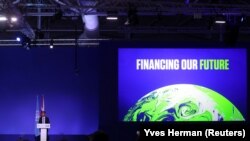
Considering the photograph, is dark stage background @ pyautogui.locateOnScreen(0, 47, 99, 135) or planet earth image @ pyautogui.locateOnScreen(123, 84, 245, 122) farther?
dark stage background @ pyautogui.locateOnScreen(0, 47, 99, 135)

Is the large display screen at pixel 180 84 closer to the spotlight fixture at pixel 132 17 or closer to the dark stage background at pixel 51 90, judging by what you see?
the spotlight fixture at pixel 132 17

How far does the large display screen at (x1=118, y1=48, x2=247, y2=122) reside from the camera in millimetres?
11570

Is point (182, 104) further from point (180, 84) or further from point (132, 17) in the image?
point (132, 17)

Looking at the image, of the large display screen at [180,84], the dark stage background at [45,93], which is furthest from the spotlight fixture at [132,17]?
the dark stage background at [45,93]

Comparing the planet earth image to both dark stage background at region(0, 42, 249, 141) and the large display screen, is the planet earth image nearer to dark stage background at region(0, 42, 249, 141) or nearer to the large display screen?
the large display screen

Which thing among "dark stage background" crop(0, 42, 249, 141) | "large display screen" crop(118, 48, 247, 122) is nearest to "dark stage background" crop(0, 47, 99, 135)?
"dark stage background" crop(0, 42, 249, 141)

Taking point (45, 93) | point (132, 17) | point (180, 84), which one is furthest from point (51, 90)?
point (180, 84)

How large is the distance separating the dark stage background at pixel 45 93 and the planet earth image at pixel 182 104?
3604 millimetres

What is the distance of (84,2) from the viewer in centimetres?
1261

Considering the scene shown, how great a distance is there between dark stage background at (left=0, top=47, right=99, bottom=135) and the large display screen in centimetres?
351

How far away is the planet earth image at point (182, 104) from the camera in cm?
1152

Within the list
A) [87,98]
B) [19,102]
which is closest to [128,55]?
[87,98]

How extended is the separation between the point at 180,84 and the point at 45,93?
5.12m

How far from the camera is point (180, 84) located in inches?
458
